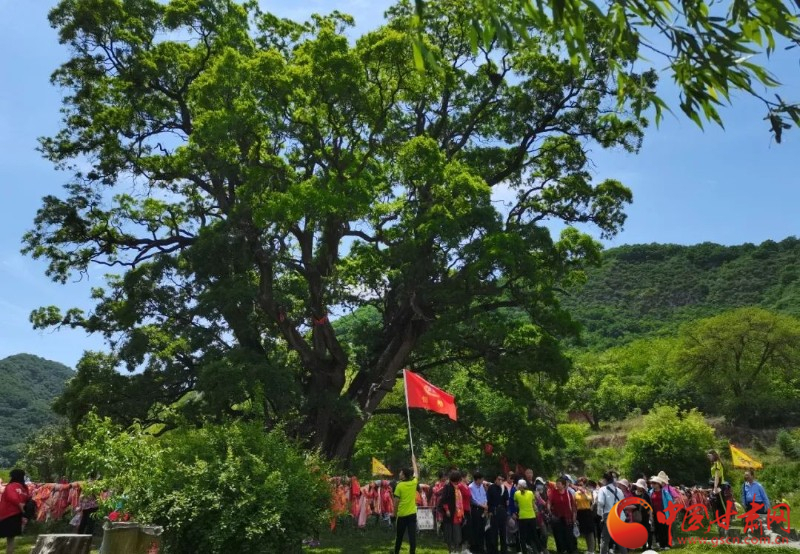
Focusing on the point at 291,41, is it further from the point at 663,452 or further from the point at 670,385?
the point at 670,385

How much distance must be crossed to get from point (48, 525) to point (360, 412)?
7221 millimetres

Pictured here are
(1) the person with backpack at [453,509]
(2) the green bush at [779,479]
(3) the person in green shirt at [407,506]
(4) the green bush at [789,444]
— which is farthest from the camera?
(4) the green bush at [789,444]

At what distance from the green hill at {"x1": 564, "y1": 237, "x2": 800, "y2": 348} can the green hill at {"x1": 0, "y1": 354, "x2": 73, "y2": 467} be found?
6161 cm

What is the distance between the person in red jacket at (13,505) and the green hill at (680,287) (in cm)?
7176

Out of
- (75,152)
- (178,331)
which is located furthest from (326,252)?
(75,152)

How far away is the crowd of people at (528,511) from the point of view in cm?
1074

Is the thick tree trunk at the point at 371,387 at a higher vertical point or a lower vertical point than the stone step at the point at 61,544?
higher

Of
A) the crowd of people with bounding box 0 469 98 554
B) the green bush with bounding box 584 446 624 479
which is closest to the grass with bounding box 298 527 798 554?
the crowd of people with bounding box 0 469 98 554

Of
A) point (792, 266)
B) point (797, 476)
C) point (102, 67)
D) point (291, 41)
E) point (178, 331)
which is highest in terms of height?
point (792, 266)

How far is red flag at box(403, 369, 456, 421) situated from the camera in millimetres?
11969

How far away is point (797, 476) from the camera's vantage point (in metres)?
27.9

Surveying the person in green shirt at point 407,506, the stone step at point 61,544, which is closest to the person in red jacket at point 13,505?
the stone step at point 61,544

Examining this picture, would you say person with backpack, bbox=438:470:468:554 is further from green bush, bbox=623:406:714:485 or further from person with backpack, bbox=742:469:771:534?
green bush, bbox=623:406:714:485

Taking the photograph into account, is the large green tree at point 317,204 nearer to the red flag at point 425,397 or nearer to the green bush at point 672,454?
the red flag at point 425,397
